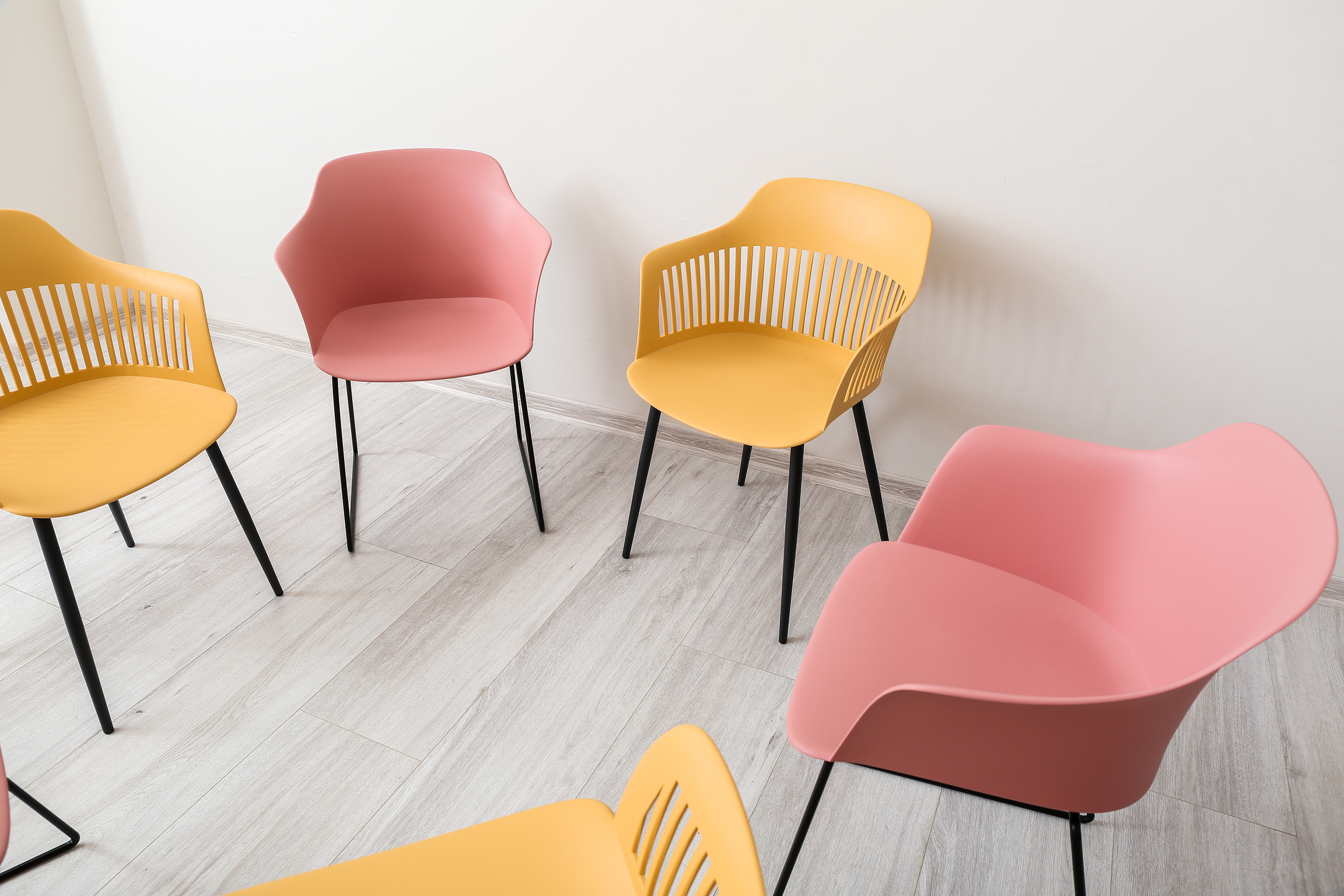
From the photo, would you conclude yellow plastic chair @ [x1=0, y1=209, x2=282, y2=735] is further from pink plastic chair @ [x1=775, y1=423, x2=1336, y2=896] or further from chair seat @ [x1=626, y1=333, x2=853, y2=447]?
pink plastic chair @ [x1=775, y1=423, x2=1336, y2=896]

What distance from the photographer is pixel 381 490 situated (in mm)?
2432

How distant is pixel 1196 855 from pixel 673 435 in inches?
64.1

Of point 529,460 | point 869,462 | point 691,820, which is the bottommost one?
point 529,460

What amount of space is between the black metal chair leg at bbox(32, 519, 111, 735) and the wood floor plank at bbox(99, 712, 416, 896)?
12.0 inches

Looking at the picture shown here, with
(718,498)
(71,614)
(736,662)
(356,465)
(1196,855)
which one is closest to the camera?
(1196,855)

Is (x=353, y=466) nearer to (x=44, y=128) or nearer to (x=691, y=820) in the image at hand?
(x=44, y=128)

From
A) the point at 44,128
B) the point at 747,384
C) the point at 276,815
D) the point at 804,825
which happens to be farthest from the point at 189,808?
the point at 44,128

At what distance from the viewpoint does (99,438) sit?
177 cm

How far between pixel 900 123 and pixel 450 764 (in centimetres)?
167

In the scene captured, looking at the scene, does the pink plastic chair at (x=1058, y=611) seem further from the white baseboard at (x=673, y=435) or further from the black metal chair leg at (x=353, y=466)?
the black metal chair leg at (x=353, y=466)

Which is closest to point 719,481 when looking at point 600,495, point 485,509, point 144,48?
point 600,495

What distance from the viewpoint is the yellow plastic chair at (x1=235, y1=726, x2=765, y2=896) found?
821 mm

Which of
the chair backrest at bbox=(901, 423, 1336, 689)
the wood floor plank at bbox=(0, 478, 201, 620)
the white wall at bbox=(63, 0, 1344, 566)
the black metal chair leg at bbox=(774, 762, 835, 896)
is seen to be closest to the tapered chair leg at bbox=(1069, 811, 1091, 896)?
the chair backrest at bbox=(901, 423, 1336, 689)

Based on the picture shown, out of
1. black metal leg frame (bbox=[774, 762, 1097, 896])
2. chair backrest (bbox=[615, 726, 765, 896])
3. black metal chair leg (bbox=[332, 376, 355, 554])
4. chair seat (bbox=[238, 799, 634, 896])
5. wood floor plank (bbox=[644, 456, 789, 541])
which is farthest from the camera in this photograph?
wood floor plank (bbox=[644, 456, 789, 541])
